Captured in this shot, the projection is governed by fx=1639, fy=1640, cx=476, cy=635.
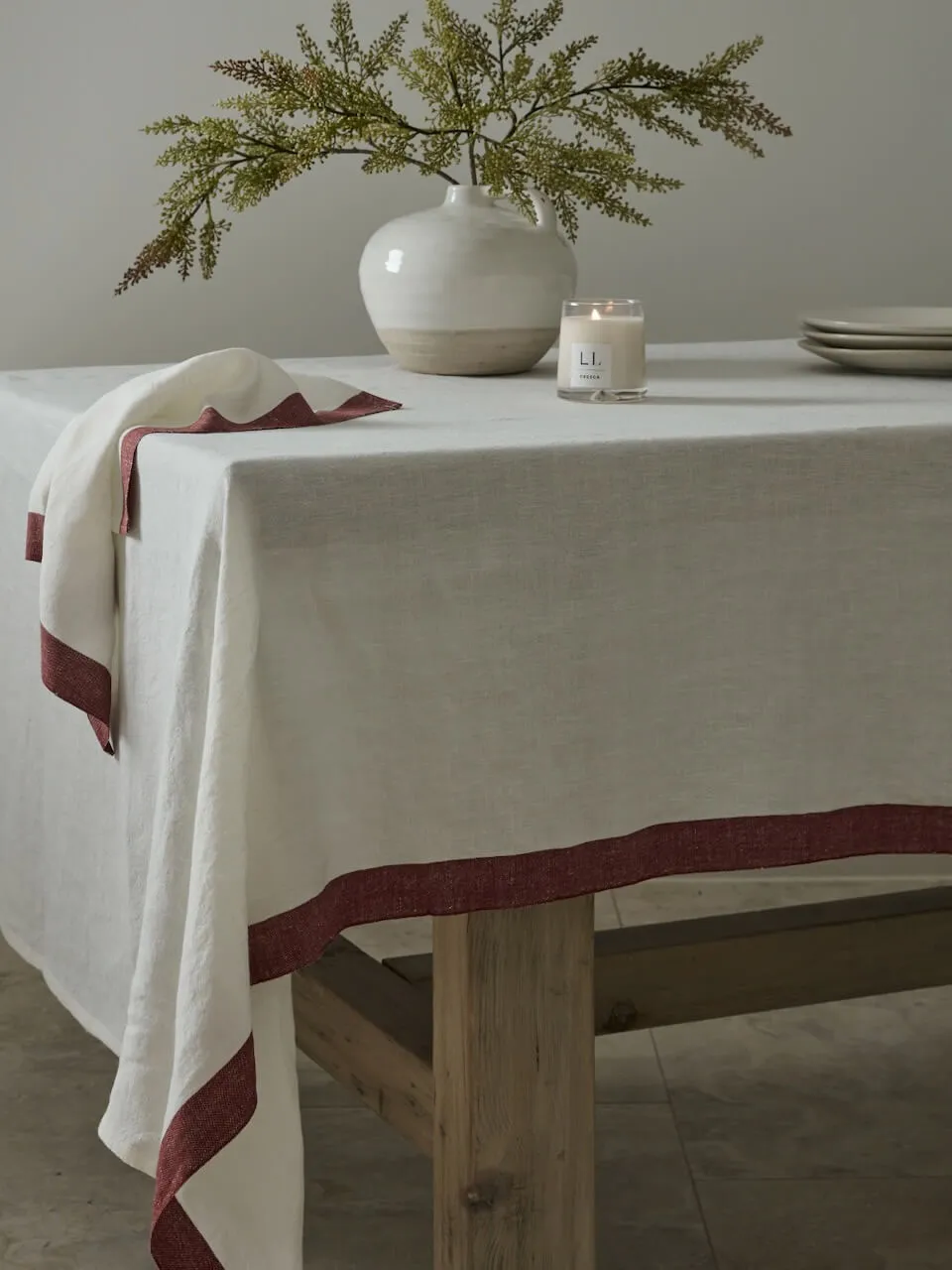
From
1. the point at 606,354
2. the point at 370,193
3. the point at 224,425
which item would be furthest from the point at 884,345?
the point at 370,193

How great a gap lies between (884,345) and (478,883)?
2.29 feet

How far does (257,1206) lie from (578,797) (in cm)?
30

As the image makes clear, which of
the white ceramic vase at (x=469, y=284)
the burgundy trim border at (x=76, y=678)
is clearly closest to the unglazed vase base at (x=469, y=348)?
the white ceramic vase at (x=469, y=284)

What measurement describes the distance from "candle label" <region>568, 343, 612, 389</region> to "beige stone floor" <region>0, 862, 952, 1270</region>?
0.74 metres

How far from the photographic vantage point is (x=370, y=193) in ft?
7.02

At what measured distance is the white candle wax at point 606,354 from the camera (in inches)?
49.9

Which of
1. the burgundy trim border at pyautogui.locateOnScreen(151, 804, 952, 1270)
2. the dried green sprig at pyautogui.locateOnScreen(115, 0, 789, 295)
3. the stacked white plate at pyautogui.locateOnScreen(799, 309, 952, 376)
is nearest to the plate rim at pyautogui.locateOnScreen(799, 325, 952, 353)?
the stacked white plate at pyautogui.locateOnScreen(799, 309, 952, 376)

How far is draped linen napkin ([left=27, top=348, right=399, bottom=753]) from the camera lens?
1.07 metres

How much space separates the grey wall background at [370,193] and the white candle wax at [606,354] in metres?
0.93

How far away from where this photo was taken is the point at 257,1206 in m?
0.96

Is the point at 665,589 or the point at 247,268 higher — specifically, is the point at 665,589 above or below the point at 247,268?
below

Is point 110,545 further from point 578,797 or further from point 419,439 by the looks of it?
point 578,797

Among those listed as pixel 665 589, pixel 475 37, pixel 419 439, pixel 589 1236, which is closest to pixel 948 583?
pixel 665 589

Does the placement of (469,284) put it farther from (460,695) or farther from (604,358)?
(460,695)
